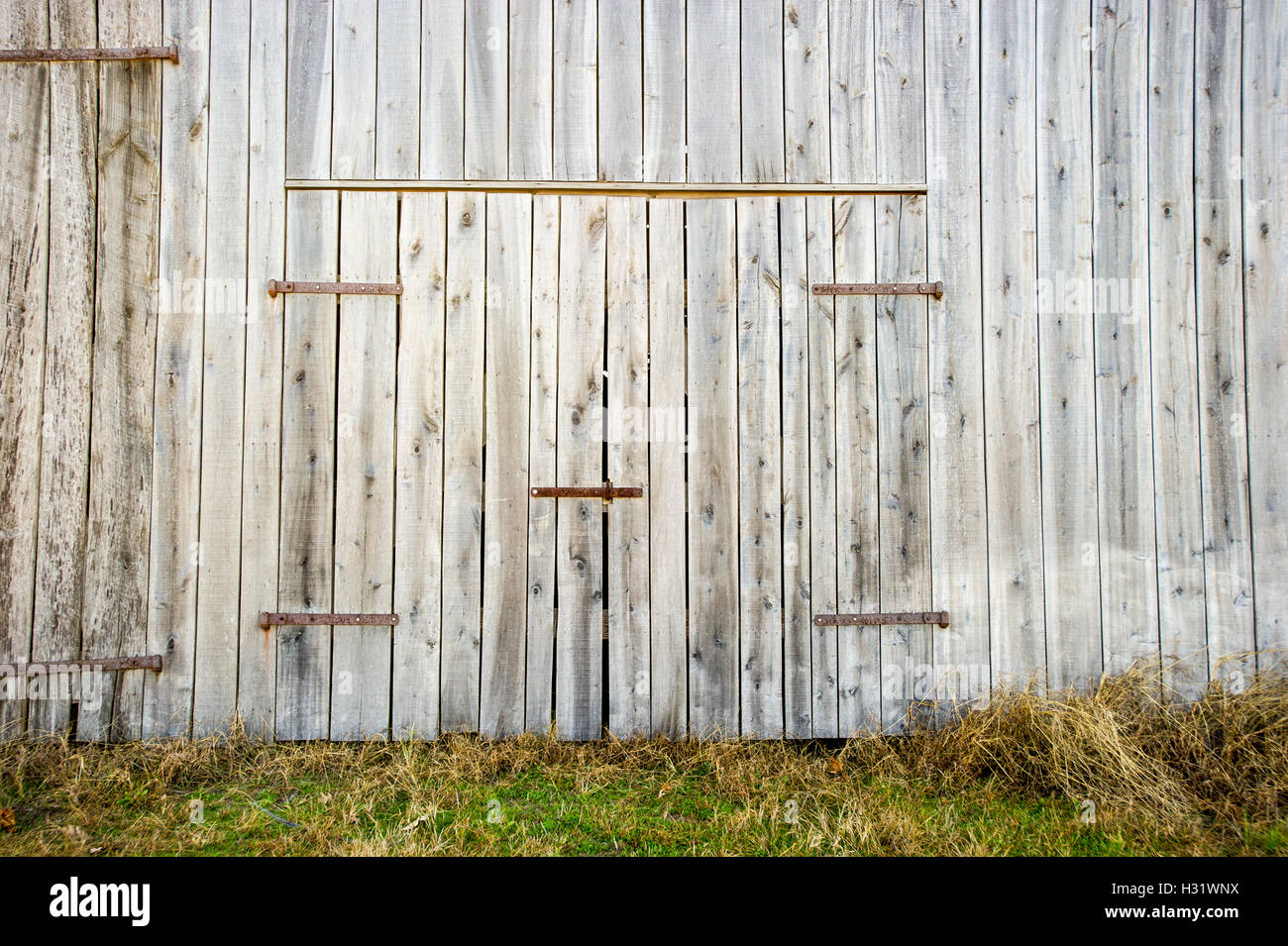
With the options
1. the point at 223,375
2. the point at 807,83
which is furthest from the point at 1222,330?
the point at 223,375

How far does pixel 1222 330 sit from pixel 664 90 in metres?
2.63

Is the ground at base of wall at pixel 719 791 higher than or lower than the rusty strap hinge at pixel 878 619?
lower

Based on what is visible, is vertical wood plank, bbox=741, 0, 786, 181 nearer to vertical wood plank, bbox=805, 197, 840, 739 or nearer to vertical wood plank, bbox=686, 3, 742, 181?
vertical wood plank, bbox=686, 3, 742, 181

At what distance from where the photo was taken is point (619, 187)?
3461 mm

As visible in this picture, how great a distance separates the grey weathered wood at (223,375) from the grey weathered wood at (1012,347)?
313 centimetres

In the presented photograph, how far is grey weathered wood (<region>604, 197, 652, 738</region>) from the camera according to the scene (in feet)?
11.1

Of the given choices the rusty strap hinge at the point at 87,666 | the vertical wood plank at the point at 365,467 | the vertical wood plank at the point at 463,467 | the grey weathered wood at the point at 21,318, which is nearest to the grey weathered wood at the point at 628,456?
the vertical wood plank at the point at 463,467

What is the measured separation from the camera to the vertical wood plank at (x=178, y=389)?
3.33 meters

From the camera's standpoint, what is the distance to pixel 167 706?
3.33 metres

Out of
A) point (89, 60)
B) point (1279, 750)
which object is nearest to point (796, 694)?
point (1279, 750)

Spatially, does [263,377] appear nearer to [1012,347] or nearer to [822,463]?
[822,463]

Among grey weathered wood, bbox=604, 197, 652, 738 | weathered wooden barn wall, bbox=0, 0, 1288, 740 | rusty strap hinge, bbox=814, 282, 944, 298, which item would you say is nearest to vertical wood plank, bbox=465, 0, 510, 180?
weathered wooden barn wall, bbox=0, 0, 1288, 740

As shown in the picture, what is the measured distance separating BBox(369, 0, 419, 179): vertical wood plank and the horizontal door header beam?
10cm

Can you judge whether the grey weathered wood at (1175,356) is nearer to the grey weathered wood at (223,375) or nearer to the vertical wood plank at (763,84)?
the vertical wood plank at (763,84)
